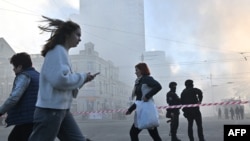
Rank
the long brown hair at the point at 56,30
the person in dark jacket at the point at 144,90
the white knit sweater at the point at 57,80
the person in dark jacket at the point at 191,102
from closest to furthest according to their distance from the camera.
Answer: the white knit sweater at the point at 57,80
the long brown hair at the point at 56,30
the person in dark jacket at the point at 144,90
the person in dark jacket at the point at 191,102

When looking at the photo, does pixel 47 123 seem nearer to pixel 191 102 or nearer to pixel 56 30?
pixel 56 30

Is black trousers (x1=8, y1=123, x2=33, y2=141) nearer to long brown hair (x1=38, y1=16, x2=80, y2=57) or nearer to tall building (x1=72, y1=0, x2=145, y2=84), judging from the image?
long brown hair (x1=38, y1=16, x2=80, y2=57)

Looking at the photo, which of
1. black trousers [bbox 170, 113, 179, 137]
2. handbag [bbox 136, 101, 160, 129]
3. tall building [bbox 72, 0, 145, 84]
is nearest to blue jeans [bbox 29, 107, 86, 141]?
Answer: handbag [bbox 136, 101, 160, 129]

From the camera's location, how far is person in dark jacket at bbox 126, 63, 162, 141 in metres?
5.20

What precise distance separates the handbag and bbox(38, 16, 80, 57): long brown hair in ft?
6.85

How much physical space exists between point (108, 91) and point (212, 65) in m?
34.5

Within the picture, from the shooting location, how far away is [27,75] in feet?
12.8

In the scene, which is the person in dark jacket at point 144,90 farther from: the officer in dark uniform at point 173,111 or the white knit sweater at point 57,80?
the officer in dark uniform at point 173,111

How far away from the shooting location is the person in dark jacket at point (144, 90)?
5195 millimetres

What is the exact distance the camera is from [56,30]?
11.0 feet

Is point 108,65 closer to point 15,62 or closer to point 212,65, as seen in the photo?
point 212,65

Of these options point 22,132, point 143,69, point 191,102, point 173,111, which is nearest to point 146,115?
point 143,69

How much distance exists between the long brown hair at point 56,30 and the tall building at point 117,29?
71.5 metres

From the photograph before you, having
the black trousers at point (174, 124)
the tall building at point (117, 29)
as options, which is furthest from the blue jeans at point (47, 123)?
the tall building at point (117, 29)
